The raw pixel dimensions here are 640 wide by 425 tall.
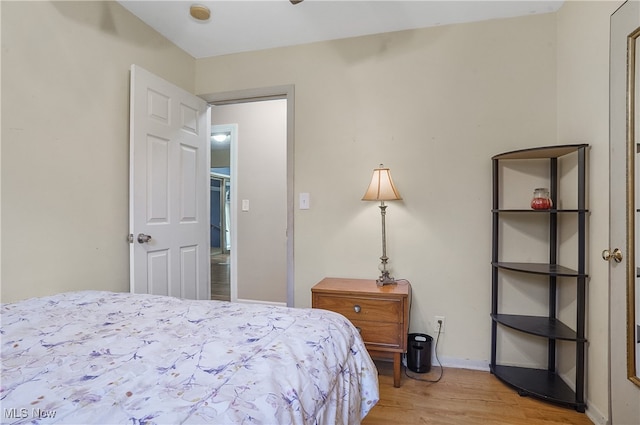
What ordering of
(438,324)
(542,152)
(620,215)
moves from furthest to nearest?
(438,324), (542,152), (620,215)

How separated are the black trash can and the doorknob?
1.11 m

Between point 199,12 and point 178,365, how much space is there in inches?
87.9

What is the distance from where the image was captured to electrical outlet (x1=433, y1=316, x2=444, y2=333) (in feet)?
7.47

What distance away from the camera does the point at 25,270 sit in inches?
60.6

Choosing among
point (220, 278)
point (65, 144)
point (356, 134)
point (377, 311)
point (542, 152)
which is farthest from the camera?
point (220, 278)

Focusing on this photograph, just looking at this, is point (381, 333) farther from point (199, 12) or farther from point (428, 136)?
point (199, 12)

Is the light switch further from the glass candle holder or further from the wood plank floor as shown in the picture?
the glass candle holder

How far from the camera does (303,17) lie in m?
2.21

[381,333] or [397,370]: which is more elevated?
[381,333]

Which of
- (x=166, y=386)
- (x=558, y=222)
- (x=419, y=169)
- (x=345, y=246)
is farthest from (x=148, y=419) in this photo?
(x=558, y=222)

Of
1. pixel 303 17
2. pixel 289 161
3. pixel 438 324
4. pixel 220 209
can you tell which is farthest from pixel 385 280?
pixel 220 209

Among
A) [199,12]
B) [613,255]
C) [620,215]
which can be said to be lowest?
[613,255]

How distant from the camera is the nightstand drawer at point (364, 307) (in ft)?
6.50

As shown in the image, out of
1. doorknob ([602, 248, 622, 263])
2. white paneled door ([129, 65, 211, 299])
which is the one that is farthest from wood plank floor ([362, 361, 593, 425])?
white paneled door ([129, 65, 211, 299])
